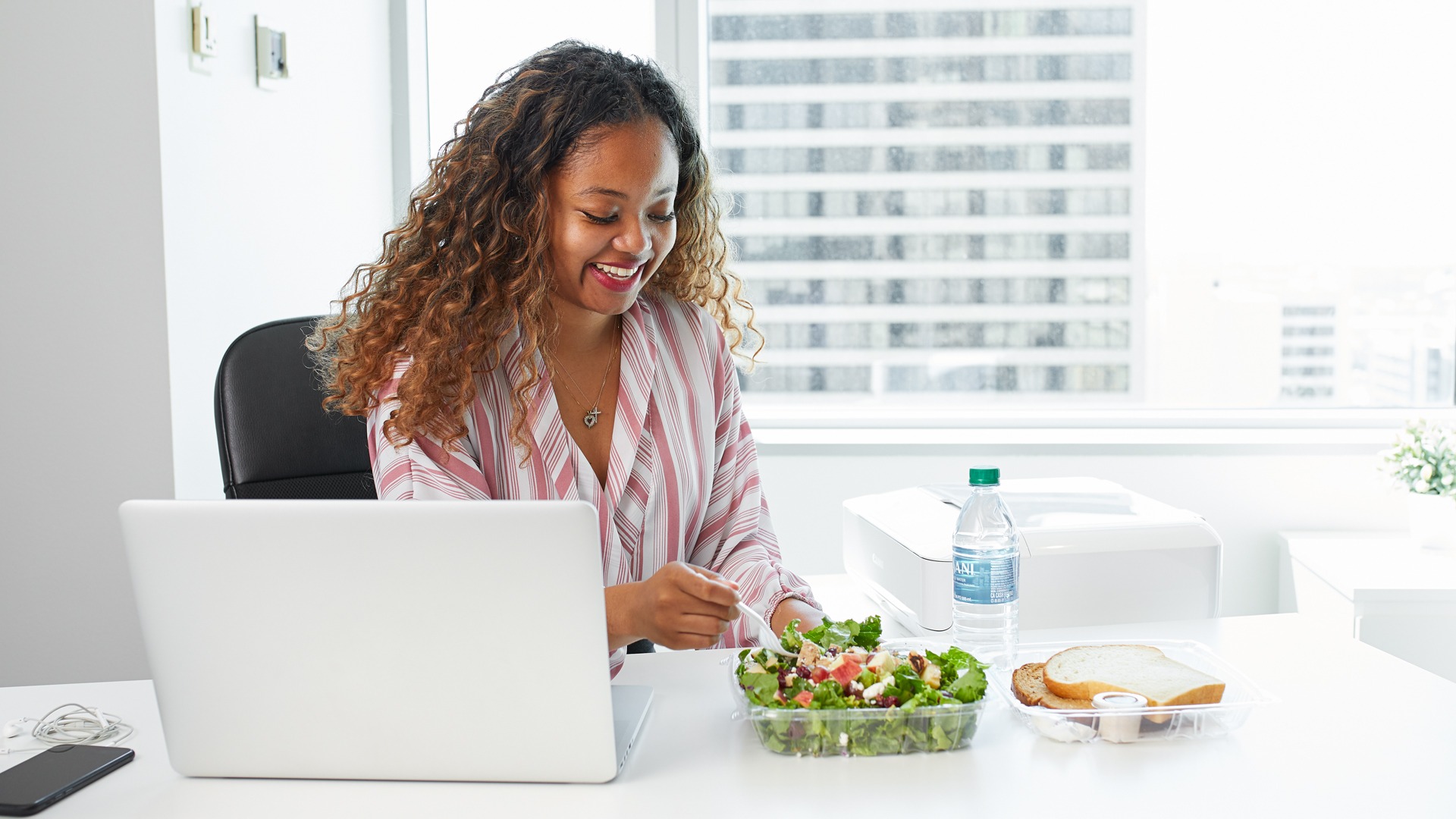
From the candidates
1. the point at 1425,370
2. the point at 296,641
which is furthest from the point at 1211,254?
the point at 296,641

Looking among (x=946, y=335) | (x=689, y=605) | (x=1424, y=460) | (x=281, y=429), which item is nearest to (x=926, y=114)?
(x=946, y=335)

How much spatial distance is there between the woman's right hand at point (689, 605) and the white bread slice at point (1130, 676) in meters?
0.31

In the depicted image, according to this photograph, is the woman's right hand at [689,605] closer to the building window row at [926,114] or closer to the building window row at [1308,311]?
the building window row at [926,114]

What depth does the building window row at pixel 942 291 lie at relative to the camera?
114 inches

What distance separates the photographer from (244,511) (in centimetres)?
86

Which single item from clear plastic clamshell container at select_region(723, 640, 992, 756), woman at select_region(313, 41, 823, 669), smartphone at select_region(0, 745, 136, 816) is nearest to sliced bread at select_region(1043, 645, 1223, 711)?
clear plastic clamshell container at select_region(723, 640, 992, 756)

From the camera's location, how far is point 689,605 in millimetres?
1091

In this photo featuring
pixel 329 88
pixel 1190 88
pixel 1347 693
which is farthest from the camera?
pixel 1190 88

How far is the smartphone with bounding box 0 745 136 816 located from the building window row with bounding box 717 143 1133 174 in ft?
7.41

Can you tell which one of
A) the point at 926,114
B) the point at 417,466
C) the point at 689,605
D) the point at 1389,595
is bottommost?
the point at 1389,595

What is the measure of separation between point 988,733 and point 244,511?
65 cm

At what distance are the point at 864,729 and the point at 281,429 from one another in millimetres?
917

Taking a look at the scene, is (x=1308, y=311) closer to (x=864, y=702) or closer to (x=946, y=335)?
(x=946, y=335)

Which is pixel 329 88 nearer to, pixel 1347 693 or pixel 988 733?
pixel 988 733
